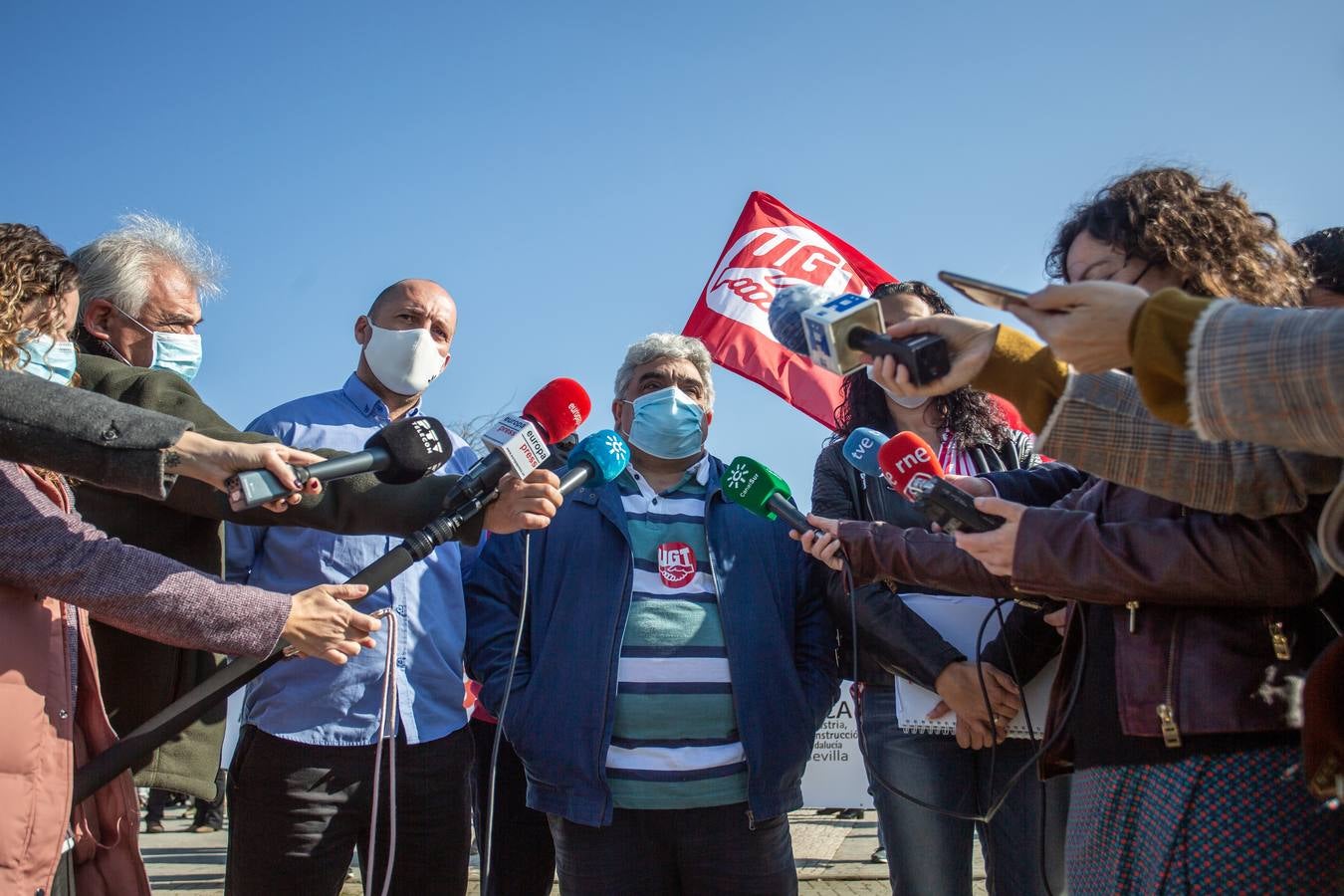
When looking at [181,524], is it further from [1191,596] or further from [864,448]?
[1191,596]

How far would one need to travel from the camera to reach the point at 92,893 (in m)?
2.43


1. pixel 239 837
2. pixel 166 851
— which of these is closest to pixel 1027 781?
pixel 239 837

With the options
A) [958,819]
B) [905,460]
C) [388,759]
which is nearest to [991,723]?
[958,819]

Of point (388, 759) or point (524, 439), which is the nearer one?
point (524, 439)

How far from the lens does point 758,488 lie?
3201mm

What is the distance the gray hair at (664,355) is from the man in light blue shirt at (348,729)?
1.05 meters

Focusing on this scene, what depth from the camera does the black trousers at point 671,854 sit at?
319 centimetres

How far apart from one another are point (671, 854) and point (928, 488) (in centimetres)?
162

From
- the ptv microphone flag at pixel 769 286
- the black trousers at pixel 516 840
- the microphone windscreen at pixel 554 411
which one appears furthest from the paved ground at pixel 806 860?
the microphone windscreen at pixel 554 411

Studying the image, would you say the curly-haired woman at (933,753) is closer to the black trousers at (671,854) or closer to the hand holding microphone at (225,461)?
the black trousers at (671,854)

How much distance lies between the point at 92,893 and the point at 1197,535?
259 centimetres

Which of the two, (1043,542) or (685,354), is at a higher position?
(685,354)

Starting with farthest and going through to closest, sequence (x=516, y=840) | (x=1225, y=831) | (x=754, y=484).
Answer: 1. (x=516, y=840)
2. (x=754, y=484)
3. (x=1225, y=831)

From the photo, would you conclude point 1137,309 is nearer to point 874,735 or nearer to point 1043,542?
→ point 1043,542
